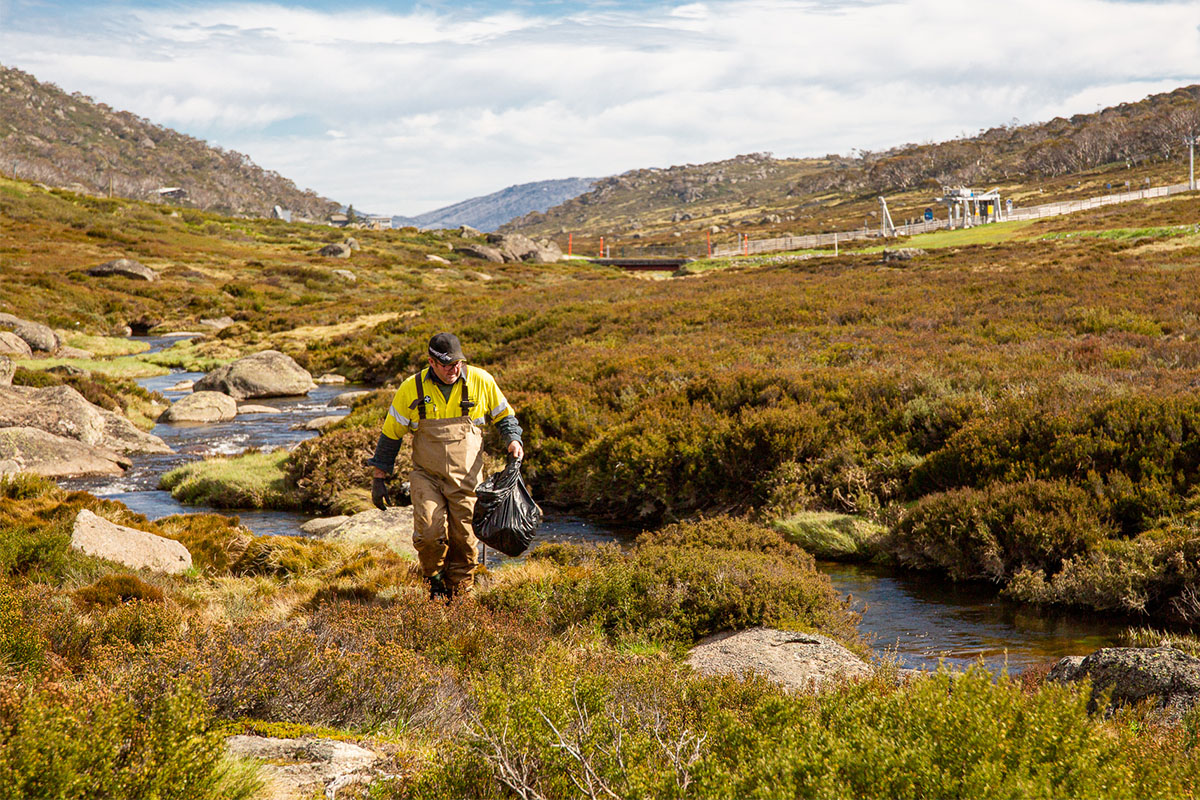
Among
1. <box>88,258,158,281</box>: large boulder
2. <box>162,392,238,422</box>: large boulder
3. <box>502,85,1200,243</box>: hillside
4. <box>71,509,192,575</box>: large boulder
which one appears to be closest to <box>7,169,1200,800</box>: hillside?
<box>71,509,192,575</box>: large boulder

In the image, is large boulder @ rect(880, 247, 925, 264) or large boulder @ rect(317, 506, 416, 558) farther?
large boulder @ rect(880, 247, 925, 264)

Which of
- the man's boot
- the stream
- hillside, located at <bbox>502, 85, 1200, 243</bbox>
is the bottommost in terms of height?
the stream

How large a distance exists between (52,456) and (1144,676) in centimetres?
1540

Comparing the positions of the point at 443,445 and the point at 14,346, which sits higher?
the point at 14,346

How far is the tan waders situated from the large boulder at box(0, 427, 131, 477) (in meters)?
9.42

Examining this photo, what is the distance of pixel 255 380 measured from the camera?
915 inches

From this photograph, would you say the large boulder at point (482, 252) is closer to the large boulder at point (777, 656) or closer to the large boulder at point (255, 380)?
the large boulder at point (255, 380)

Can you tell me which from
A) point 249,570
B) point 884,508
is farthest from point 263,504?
point 884,508

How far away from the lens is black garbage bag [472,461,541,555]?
268 inches

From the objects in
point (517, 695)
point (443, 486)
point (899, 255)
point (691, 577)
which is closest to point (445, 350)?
point (443, 486)

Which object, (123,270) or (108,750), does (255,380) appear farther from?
(123,270)

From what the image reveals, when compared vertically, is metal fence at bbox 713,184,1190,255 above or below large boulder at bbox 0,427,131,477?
above

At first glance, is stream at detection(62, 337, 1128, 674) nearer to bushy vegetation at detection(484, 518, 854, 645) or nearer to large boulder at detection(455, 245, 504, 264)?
bushy vegetation at detection(484, 518, 854, 645)

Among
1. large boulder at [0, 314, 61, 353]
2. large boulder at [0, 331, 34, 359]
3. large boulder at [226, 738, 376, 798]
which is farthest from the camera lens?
large boulder at [0, 314, 61, 353]
